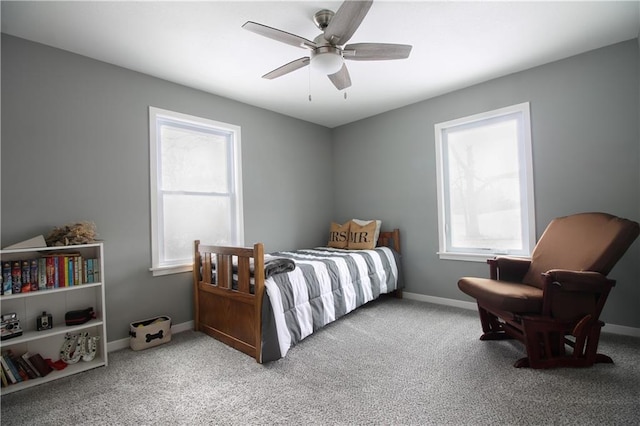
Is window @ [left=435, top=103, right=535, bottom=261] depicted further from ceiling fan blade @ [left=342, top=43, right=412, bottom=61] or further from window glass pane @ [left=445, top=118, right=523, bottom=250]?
ceiling fan blade @ [left=342, top=43, right=412, bottom=61]

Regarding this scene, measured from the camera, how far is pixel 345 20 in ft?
Answer: 5.32

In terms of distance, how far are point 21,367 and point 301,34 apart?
9.87 ft

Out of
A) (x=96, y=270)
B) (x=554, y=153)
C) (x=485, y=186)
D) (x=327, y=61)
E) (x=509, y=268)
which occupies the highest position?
(x=327, y=61)

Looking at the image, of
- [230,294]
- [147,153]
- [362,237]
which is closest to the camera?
[230,294]

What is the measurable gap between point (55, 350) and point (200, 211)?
1561 mm

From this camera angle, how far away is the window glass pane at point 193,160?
9.75 ft

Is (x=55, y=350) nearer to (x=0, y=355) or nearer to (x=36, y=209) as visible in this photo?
(x=0, y=355)

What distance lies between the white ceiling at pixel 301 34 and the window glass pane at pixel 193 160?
0.52m

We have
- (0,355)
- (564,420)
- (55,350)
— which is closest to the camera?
(564,420)

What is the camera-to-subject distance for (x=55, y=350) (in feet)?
7.39

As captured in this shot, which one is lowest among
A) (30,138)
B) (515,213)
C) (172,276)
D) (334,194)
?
(172,276)

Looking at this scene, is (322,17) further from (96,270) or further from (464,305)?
(464,305)

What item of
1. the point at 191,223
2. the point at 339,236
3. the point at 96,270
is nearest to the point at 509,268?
the point at 339,236

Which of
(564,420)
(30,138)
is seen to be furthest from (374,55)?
(30,138)
